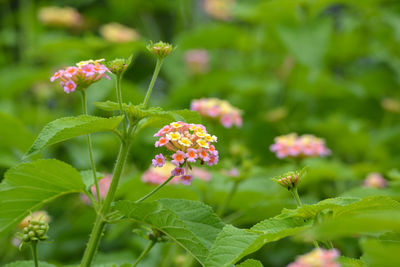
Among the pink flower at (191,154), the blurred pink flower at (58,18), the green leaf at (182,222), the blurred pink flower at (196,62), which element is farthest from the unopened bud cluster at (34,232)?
the blurred pink flower at (58,18)

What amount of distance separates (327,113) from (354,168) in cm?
50

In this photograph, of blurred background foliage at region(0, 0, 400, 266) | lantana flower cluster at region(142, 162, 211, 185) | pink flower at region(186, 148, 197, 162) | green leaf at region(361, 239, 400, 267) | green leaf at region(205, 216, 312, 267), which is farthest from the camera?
blurred background foliage at region(0, 0, 400, 266)

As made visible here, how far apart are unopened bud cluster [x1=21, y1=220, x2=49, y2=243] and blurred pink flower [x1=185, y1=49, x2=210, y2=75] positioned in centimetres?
138

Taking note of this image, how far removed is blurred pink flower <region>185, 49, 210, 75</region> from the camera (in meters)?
2.09

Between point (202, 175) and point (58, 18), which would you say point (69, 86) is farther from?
point (58, 18)

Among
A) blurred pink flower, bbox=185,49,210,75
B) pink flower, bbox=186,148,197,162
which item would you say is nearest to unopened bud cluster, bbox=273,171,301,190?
pink flower, bbox=186,148,197,162

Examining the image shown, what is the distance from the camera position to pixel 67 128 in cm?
67

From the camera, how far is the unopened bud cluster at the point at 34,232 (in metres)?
0.74

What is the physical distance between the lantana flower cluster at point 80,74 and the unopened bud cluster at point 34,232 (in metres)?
0.19

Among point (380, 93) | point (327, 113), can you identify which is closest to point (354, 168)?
point (327, 113)

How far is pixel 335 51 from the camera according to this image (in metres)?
2.03

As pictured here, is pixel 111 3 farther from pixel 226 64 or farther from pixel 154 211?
pixel 154 211

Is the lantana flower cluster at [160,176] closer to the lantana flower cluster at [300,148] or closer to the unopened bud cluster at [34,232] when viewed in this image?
the lantana flower cluster at [300,148]

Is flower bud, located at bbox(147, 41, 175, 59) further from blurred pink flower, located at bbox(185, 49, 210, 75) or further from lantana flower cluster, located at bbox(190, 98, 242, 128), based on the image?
blurred pink flower, located at bbox(185, 49, 210, 75)
